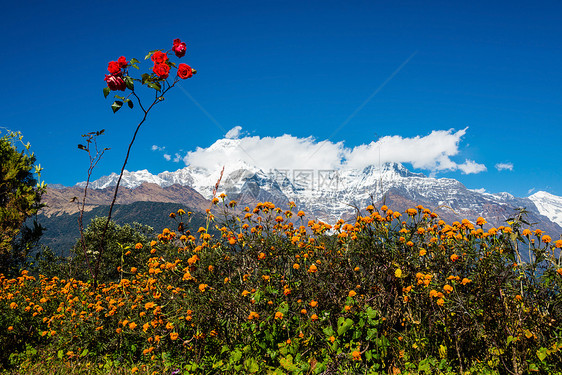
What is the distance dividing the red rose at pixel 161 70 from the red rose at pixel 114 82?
328 millimetres

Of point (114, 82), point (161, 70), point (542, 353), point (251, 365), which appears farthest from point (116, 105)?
point (542, 353)

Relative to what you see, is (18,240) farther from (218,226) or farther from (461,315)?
(461,315)

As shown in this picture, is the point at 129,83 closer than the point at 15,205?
Yes

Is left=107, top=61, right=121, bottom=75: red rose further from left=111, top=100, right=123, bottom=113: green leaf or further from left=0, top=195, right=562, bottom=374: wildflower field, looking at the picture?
left=0, top=195, right=562, bottom=374: wildflower field

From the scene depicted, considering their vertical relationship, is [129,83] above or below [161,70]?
below

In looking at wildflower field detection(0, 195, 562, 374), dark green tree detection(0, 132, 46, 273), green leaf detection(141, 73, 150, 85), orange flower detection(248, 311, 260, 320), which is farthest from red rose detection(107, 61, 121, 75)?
dark green tree detection(0, 132, 46, 273)

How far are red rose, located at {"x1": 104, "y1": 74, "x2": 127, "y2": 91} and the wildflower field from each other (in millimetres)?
2031

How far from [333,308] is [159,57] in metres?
3.29

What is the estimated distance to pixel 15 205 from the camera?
35.8 feet

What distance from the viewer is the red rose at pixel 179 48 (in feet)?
10.0

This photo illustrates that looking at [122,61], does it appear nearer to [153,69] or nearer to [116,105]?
[153,69]

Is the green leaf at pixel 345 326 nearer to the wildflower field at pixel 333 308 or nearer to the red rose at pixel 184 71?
the wildflower field at pixel 333 308

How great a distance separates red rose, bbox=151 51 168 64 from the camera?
2.89 m

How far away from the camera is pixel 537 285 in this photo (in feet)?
9.35
